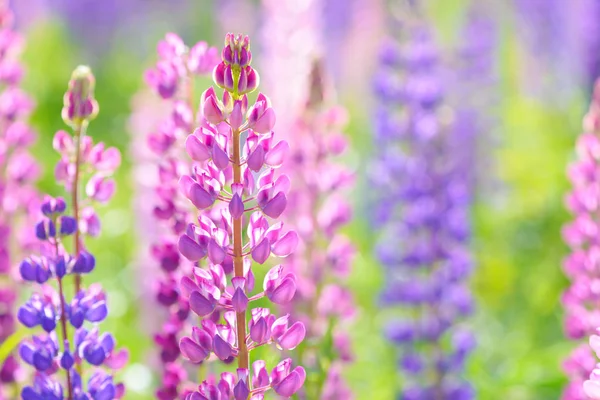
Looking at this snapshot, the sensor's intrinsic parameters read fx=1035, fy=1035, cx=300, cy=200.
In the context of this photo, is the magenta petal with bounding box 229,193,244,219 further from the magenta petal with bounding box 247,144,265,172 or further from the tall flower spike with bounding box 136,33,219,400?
the tall flower spike with bounding box 136,33,219,400

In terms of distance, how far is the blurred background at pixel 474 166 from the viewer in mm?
3490

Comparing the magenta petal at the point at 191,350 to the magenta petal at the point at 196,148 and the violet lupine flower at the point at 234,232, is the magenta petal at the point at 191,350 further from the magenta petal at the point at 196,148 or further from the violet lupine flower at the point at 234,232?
the magenta petal at the point at 196,148

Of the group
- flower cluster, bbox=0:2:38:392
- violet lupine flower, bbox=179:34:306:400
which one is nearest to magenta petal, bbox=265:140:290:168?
violet lupine flower, bbox=179:34:306:400

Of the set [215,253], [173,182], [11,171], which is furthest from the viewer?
[11,171]

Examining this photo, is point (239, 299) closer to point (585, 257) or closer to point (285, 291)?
point (285, 291)

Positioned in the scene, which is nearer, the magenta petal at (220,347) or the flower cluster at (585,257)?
the magenta petal at (220,347)

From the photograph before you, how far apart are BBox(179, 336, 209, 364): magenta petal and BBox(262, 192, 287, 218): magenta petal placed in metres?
0.21

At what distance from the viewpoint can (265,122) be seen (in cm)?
144

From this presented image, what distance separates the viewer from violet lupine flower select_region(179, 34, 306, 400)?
4.61 feet

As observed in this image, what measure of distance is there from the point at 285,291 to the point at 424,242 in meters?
1.69

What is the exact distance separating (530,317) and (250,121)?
8.48 feet

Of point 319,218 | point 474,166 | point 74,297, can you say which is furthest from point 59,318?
point 474,166

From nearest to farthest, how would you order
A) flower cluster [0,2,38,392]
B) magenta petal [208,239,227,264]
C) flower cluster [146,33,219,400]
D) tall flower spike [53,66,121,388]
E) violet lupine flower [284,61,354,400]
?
magenta petal [208,239,227,264] < tall flower spike [53,66,121,388] < flower cluster [146,33,219,400] < flower cluster [0,2,38,392] < violet lupine flower [284,61,354,400]

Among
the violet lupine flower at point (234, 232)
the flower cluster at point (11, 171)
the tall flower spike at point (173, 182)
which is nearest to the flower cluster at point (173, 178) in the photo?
the tall flower spike at point (173, 182)
